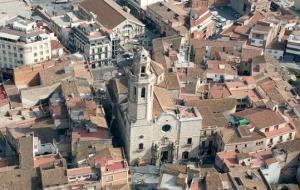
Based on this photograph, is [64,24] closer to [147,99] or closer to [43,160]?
[147,99]

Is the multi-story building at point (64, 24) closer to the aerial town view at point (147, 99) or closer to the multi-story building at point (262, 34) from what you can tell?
the aerial town view at point (147, 99)

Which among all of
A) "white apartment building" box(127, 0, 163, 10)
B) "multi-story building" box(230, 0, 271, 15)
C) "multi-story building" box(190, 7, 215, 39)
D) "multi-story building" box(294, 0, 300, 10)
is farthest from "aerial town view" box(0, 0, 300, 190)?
"multi-story building" box(294, 0, 300, 10)

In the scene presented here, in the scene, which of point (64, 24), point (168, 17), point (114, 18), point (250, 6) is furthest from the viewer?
point (250, 6)

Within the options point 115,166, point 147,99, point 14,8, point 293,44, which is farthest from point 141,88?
point 14,8

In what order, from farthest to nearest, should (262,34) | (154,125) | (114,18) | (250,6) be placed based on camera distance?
(250,6) < (114,18) < (262,34) < (154,125)

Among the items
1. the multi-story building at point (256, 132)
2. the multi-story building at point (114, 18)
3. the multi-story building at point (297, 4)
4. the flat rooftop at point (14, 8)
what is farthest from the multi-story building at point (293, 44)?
the flat rooftop at point (14, 8)

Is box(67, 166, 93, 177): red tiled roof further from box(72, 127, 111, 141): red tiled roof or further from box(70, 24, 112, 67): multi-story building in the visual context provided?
box(70, 24, 112, 67): multi-story building
